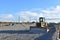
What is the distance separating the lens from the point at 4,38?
28.2 feet

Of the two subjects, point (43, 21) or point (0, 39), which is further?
point (43, 21)

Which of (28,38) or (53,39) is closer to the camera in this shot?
(53,39)

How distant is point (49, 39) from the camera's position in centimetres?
769

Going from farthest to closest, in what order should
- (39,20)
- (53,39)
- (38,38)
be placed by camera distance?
(39,20) → (38,38) → (53,39)

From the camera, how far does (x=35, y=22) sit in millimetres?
33312

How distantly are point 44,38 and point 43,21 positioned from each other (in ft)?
83.7

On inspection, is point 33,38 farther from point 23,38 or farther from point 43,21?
point 43,21

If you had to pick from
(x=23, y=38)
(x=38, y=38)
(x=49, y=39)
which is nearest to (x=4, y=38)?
(x=23, y=38)

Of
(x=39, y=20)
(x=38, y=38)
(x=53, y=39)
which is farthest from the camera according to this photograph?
(x=39, y=20)

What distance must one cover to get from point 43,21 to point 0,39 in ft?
83.2

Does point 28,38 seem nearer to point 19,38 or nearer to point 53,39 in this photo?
point 19,38

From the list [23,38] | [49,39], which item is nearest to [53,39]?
[49,39]

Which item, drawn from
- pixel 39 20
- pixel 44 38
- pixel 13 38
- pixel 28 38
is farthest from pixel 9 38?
pixel 39 20

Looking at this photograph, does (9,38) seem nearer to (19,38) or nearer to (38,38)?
(19,38)
